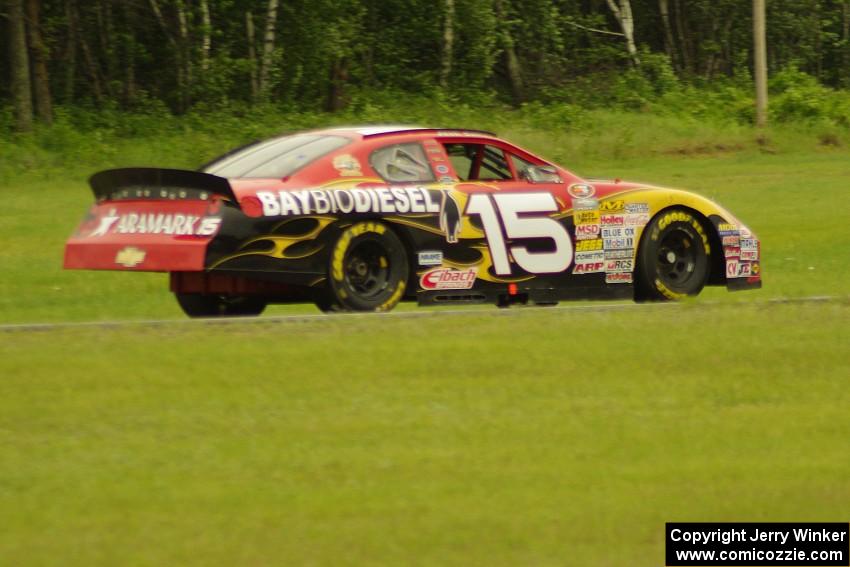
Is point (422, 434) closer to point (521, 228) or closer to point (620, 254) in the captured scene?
point (521, 228)

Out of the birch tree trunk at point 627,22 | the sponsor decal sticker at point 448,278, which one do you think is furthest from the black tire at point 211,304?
the birch tree trunk at point 627,22

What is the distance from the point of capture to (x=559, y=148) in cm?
3388

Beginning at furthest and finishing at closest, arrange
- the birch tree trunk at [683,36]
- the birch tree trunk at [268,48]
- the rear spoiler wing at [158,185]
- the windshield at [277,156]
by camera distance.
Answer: the birch tree trunk at [683,36]
the birch tree trunk at [268,48]
the windshield at [277,156]
the rear spoiler wing at [158,185]

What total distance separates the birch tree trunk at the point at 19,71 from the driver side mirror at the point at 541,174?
909 inches

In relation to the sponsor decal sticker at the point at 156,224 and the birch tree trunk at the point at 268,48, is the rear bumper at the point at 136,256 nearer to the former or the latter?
the sponsor decal sticker at the point at 156,224

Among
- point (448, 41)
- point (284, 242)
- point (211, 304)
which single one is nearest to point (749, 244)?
point (284, 242)

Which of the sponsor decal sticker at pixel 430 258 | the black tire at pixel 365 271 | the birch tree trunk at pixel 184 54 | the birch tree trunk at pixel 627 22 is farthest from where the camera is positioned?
the birch tree trunk at pixel 627 22

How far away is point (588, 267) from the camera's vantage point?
11953 mm

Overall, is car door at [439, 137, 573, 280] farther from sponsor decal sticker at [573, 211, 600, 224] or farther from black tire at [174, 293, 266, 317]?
black tire at [174, 293, 266, 317]

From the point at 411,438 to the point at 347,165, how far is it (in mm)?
4143

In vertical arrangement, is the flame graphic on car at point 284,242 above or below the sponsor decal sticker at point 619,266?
above

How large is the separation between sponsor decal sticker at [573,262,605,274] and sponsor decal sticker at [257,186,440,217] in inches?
47.6

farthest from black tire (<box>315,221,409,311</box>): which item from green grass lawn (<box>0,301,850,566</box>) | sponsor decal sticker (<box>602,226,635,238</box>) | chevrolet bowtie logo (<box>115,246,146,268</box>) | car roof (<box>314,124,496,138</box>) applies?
sponsor decal sticker (<box>602,226,635,238</box>)

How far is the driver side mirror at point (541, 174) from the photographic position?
11914 millimetres
